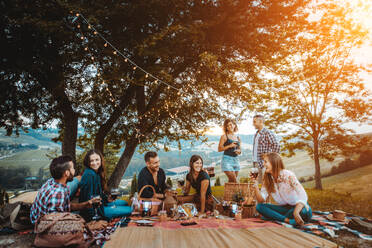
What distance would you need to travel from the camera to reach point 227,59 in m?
8.06

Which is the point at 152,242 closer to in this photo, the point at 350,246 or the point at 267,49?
the point at 350,246

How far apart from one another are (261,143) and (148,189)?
2.84 m

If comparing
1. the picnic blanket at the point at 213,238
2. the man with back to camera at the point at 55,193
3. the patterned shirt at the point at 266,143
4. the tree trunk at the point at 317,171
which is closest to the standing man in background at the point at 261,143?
the patterned shirt at the point at 266,143

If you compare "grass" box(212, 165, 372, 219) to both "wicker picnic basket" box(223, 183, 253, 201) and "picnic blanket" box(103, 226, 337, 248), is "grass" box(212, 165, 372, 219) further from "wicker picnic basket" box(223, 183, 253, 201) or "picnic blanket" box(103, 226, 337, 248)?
"picnic blanket" box(103, 226, 337, 248)

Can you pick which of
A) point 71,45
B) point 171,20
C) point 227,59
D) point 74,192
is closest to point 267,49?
point 227,59

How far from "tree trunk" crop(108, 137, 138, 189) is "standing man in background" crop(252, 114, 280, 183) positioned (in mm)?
4994

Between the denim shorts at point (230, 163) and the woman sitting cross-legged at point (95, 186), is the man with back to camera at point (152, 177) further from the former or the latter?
the denim shorts at point (230, 163)

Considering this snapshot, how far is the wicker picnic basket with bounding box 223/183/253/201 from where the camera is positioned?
16.4 feet

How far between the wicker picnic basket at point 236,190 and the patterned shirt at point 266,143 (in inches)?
29.0

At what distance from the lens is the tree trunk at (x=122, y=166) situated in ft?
27.5

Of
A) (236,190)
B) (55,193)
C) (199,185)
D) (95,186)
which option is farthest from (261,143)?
(55,193)

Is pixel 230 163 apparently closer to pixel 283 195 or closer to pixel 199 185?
pixel 199 185

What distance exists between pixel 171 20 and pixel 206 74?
2144mm

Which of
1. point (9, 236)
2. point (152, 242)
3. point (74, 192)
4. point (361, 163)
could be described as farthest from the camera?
point (361, 163)
